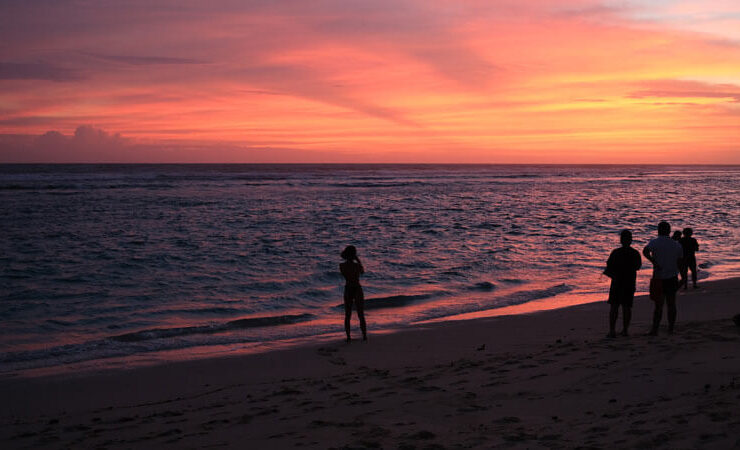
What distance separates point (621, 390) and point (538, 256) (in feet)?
43.7

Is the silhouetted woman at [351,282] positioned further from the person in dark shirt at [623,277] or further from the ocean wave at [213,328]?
the person in dark shirt at [623,277]

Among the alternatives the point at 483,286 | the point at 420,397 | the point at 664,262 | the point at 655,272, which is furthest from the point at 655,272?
the point at 483,286

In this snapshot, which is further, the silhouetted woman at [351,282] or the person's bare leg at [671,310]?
the silhouetted woman at [351,282]

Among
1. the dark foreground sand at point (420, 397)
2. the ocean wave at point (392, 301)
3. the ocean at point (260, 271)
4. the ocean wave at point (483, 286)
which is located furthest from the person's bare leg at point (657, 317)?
the ocean wave at point (483, 286)

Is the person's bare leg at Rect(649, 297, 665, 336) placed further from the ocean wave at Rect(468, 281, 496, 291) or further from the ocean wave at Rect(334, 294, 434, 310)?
the ocean wave at Rect(468, 281, 496, 291)

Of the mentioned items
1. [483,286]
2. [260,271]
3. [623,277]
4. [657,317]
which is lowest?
[483,286]

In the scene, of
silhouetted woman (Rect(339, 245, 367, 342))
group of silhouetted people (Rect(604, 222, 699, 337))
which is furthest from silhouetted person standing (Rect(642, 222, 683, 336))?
silhouetted woman (Rect(339, 245, 367, 342))

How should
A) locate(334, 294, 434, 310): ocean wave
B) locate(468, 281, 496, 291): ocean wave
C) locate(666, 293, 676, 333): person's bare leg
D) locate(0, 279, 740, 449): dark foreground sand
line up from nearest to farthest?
1. locate(0, 279, 740, 449): dark foreground sand
2. locate(666, 293, 676, 333): person's bare leg
3. locate(334, 294, 434, 310): ocean wave
4. locate(468, 281, 496, 291): ocean wave

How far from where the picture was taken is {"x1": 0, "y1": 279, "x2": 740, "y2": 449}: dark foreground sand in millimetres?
4781

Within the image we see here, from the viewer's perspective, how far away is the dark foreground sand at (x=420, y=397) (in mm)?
4781

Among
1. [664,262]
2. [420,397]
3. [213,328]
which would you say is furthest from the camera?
[213,328]

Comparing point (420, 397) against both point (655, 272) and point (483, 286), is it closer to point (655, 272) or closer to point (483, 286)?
point (655, 272)

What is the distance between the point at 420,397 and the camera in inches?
238

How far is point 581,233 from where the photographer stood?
954 inches
